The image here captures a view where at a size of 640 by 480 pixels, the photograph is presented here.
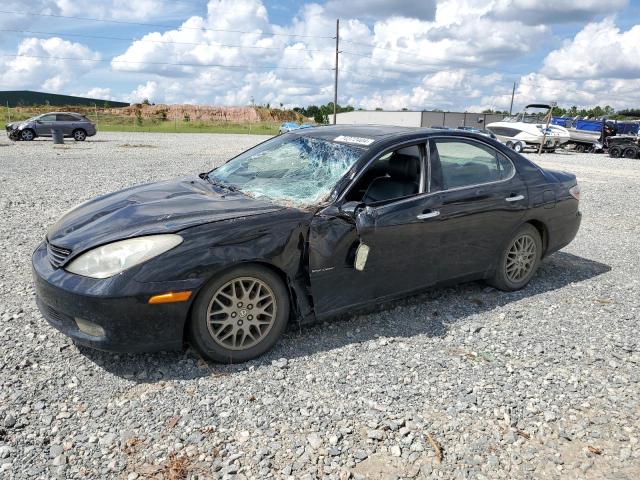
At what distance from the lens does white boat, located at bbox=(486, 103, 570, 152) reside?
24703mm

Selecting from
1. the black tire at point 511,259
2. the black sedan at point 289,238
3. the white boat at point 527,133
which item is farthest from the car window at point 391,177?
the white boat at point 527,133

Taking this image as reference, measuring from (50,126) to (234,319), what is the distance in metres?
24.6

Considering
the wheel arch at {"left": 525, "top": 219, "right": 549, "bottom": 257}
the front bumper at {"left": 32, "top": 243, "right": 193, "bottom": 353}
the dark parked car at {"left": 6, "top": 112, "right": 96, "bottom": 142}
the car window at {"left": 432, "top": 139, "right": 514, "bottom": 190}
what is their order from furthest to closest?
the dark parked car at {"left": 6, "top": 112, "right": 96, "bottom": 142} < the wheel arch at {"left": 525, "top": 219, "right": 549, "bottom": 257} < the car window at {"left": 432, "top": 139, "right": 514, "bottom": 190} < the front bumper at {"left": 32, "top": 243, "right": 193, "bottom": 353}

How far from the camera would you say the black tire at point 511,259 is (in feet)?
15.0

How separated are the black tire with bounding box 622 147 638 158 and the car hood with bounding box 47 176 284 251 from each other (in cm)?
2574

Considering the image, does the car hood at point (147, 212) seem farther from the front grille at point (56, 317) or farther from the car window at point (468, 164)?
the car window at point (468, 164)

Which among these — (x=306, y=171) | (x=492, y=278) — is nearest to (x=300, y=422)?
(x=306, y=171)

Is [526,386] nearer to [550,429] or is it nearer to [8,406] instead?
[550,429]

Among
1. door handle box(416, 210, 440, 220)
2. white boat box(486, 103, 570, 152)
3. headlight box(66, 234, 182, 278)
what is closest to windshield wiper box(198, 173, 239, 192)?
headlight box(66, 234, 182, 278)

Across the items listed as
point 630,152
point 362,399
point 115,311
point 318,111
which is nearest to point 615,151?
point 630,152

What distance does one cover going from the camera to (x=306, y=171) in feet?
12.9

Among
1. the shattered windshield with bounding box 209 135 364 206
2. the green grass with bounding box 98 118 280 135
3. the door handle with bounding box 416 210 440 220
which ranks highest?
the shattered windshield with bounding box 209 135 364 206

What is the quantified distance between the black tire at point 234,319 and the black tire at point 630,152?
85.3ft

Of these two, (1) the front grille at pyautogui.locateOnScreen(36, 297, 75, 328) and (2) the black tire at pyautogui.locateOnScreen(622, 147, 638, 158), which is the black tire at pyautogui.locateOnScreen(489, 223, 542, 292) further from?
(2) the black tire at pyautogui.locateOnScreen(622, 147, 638, 158)
